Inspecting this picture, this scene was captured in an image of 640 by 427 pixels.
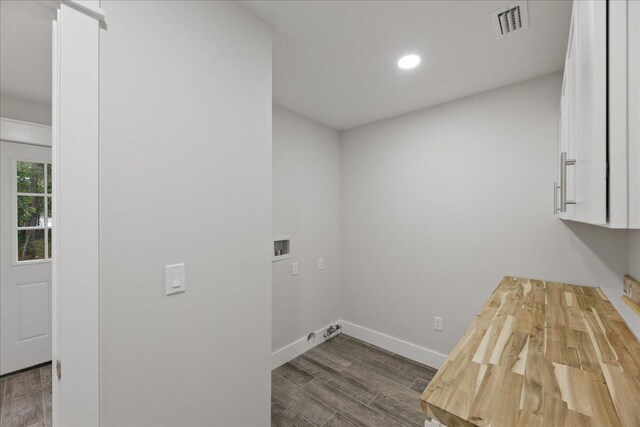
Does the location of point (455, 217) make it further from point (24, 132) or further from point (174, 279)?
point (24, 132)

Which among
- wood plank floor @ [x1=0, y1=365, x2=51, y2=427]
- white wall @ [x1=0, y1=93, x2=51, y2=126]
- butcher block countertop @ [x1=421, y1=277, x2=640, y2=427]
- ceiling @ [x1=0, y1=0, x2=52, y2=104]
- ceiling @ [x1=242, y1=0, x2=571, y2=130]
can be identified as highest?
ceiling @ [x1=242, y1=0, x2=571, y2=130]

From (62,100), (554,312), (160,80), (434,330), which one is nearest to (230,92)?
(160,80)

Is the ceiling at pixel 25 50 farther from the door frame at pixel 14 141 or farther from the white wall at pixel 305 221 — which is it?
the white wall at pixel 305 221

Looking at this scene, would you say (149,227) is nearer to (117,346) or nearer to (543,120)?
(117,346)

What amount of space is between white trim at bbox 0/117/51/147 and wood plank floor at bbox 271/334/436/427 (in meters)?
3.10

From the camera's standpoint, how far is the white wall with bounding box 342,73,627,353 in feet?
6.49

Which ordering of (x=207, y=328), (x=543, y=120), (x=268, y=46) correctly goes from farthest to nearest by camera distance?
(x=543, y=120) < (x=268, y=46) < (x=207, y=328)

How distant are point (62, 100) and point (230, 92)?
65cm

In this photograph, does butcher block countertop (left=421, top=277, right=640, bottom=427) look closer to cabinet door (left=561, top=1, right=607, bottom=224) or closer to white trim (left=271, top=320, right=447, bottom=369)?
cabinet door (left=561, top=1, right=607, bottom=224)

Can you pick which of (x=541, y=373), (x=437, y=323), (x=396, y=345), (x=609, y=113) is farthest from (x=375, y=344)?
(x=609, y=113)

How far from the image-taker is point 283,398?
211 centimetres

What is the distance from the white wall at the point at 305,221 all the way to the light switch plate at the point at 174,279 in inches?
55.8

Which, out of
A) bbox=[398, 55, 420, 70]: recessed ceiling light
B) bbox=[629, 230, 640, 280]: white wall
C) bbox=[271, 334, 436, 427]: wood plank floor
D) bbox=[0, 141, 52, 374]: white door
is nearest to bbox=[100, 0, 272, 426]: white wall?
bbox=[271, 334, 436, 427]: wood plank floor

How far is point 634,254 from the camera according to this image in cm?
156
